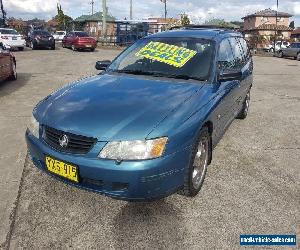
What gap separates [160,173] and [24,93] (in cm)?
685

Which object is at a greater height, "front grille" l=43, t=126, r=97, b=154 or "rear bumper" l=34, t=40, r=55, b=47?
"rear bumper" l=34, t=40, r=55, b=47

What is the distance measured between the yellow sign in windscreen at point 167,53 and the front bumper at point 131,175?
1.53 m

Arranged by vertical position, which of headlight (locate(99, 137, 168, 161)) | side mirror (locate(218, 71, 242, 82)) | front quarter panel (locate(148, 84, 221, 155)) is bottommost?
headlight (locate(99, 137, 168, 161))

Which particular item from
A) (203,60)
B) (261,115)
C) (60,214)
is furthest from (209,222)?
(261,115)

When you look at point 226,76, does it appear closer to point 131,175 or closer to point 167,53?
point 167,53

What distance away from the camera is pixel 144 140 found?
2.77 m

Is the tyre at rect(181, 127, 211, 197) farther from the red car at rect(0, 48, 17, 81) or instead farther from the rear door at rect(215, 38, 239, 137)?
the red car at rect(0, 48, 17, 81)

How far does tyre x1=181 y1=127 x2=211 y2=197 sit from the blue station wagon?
1 cm

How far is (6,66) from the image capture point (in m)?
9.49

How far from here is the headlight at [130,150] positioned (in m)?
2.75

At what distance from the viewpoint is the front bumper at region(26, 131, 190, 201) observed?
2.74 m

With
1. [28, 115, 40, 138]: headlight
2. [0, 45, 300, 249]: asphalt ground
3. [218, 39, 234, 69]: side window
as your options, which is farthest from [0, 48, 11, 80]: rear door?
[218, 39, 234, 69]: side window

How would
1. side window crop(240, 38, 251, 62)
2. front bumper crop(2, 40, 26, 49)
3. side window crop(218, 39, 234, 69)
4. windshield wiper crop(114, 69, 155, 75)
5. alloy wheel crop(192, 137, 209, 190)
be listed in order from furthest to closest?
1. front bumper crop(2, 40, 26, 49)
2. side window crop(240, 38, 251, 62)
3. side window crop(218, 39, 234, 69)
4. windshield wiper crop(114, 69, 155, 75)
5. alloy wheel crop(192, 137, 209, 190)

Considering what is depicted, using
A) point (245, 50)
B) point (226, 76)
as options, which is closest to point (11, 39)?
point (245, 50)
